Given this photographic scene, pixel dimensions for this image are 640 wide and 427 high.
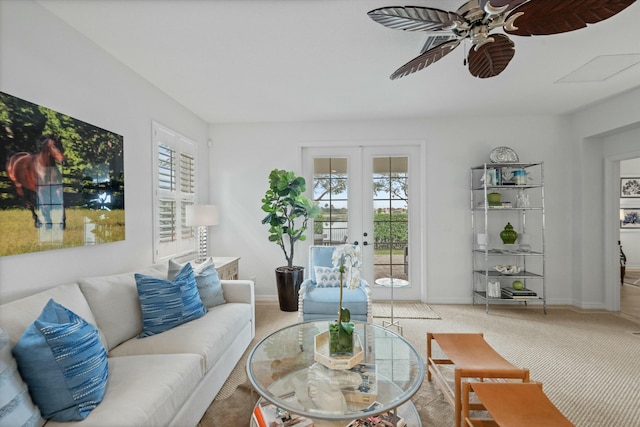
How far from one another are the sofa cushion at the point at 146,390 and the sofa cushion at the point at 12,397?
107mm

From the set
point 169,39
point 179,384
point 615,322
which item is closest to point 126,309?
point 179,384

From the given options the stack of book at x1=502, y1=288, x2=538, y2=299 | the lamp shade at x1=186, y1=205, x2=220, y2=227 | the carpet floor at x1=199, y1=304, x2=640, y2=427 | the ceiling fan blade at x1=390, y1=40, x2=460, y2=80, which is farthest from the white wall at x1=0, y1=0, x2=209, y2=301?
the stack of book at x1=502, y1=288, x2=538, y2=299

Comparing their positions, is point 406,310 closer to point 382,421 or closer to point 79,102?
point 382,421

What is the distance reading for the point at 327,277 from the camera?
10.8 ft

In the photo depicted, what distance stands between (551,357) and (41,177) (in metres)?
4.32

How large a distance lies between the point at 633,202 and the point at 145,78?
30.8 ft

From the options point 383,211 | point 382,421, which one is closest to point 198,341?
point 382,421

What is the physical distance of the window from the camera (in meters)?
3.07

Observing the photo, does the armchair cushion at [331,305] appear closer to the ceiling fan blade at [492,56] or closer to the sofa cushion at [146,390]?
the sofa cushion at [146,390]

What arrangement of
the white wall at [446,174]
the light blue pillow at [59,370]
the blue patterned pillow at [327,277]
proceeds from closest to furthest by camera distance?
the light blue pillow at [59,370] < the white wall at [446,174] < the blue patterned pillow at [327,277]

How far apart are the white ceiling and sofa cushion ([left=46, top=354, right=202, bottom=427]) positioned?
2.22 metres

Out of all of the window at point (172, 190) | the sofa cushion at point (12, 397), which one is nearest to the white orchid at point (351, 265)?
the sofa cushion at point (12, 397)

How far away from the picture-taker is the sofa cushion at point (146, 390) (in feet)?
4.10

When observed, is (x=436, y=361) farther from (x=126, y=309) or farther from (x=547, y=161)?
(x=547, y=161)
